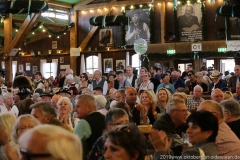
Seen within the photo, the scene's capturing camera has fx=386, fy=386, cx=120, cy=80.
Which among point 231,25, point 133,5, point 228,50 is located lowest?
point 228,50

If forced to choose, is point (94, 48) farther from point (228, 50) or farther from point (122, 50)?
point (228, 50)

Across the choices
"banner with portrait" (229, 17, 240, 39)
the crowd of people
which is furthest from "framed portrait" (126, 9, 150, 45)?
the crowd of people

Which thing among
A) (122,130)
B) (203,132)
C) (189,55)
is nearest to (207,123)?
(203,132)

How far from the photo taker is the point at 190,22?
17438 millimetres

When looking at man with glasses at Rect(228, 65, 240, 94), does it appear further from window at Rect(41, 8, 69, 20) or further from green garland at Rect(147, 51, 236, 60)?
window at Rect(41, 8, 69, 20)

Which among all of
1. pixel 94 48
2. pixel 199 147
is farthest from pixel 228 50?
pixel 199 147

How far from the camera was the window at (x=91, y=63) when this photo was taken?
2020 cm

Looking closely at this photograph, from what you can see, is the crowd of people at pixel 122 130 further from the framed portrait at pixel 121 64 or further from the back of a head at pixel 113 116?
the framed portrait at pixel 121 64

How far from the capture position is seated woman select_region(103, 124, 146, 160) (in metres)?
2.19

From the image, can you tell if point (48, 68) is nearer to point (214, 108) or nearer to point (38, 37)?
point (38, 37)

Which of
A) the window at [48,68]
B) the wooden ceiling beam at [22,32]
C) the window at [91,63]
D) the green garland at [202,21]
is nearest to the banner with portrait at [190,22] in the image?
the green garland at [202,21]

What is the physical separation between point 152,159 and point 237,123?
1.64 meters

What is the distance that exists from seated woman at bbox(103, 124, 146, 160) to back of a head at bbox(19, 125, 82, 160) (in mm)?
570

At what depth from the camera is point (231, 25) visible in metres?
16.7
